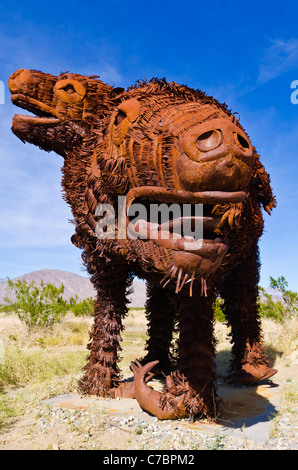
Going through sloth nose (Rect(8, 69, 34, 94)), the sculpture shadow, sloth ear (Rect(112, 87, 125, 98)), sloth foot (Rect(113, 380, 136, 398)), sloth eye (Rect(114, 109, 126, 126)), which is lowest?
the sculpture shadow

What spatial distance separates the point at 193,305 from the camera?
315 cm

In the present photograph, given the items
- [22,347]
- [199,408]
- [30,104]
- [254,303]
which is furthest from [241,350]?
[22,347]

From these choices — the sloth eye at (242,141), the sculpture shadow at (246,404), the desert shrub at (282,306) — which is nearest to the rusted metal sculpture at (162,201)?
the sloth eye at (242,141)

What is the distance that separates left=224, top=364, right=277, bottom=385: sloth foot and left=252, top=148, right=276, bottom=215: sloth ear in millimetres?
1945

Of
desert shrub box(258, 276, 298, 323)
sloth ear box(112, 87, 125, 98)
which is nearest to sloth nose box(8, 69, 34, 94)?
sloth ear box(112, 87, 125, 98)

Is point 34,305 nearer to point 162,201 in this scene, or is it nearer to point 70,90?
point 70,90

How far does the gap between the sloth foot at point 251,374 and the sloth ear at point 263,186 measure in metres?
1.95

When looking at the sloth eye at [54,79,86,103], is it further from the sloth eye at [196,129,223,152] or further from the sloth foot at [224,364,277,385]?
the sloth foot at [224,364,277,385]

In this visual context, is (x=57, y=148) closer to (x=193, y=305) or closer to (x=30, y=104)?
(x=30, y=104)

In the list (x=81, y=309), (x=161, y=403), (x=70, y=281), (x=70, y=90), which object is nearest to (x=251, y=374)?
(x=161, y=403)

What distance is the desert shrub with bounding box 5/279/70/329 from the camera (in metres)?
9.42

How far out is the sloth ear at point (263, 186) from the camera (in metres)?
3.36

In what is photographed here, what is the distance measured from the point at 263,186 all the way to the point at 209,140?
4.79 ft

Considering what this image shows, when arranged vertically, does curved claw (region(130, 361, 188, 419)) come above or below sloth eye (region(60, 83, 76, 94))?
below
